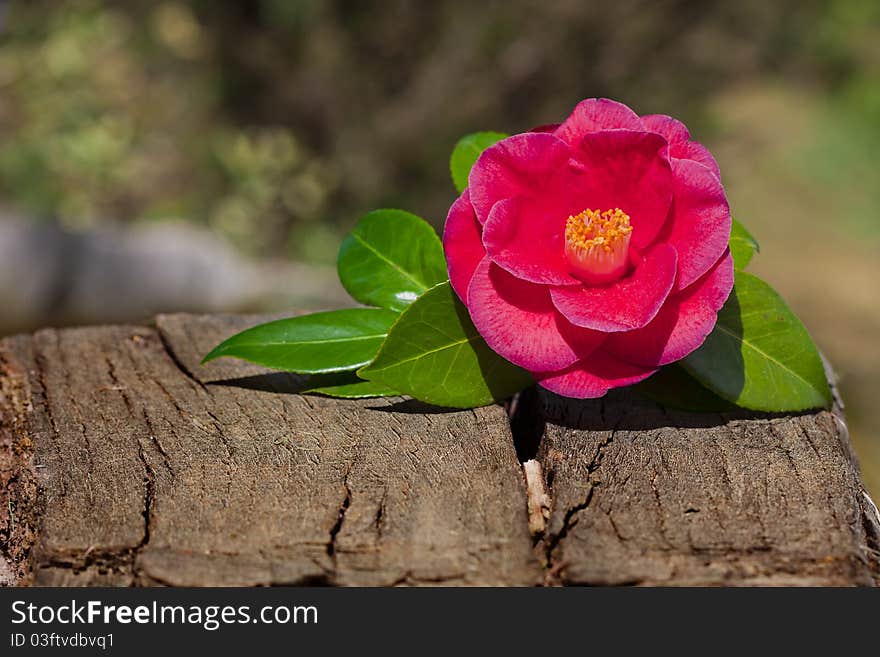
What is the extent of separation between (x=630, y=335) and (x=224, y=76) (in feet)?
11.4

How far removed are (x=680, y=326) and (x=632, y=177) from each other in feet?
0.63

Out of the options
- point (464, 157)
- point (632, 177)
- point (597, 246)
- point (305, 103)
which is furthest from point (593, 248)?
point (305, 103)

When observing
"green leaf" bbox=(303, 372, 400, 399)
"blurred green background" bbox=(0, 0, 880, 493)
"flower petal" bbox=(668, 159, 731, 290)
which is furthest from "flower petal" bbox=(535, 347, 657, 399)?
"blurred green background" bbox=(0, 0, 880, 493)

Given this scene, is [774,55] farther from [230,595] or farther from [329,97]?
[230,595]

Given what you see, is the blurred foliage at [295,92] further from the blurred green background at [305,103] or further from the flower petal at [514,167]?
the flower petal at [514,167]

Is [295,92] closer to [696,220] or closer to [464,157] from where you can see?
[464,157]

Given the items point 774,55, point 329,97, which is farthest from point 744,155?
point 329,97

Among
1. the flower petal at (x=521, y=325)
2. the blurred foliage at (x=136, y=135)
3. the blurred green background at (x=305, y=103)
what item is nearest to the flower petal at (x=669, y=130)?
the flower petal at (x=521, y=325)

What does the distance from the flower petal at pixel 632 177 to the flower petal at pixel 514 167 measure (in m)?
0.04

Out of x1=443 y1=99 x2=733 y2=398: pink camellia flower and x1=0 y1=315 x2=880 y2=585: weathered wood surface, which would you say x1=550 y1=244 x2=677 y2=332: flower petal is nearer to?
x1=443 y1=99 x2=733 y2=398: pink camellia flower

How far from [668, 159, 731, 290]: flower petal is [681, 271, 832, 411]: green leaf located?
0.13 meters

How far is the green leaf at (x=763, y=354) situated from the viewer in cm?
126

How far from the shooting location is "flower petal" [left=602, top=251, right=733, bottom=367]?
1.16 metres

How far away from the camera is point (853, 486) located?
45.1 inches
